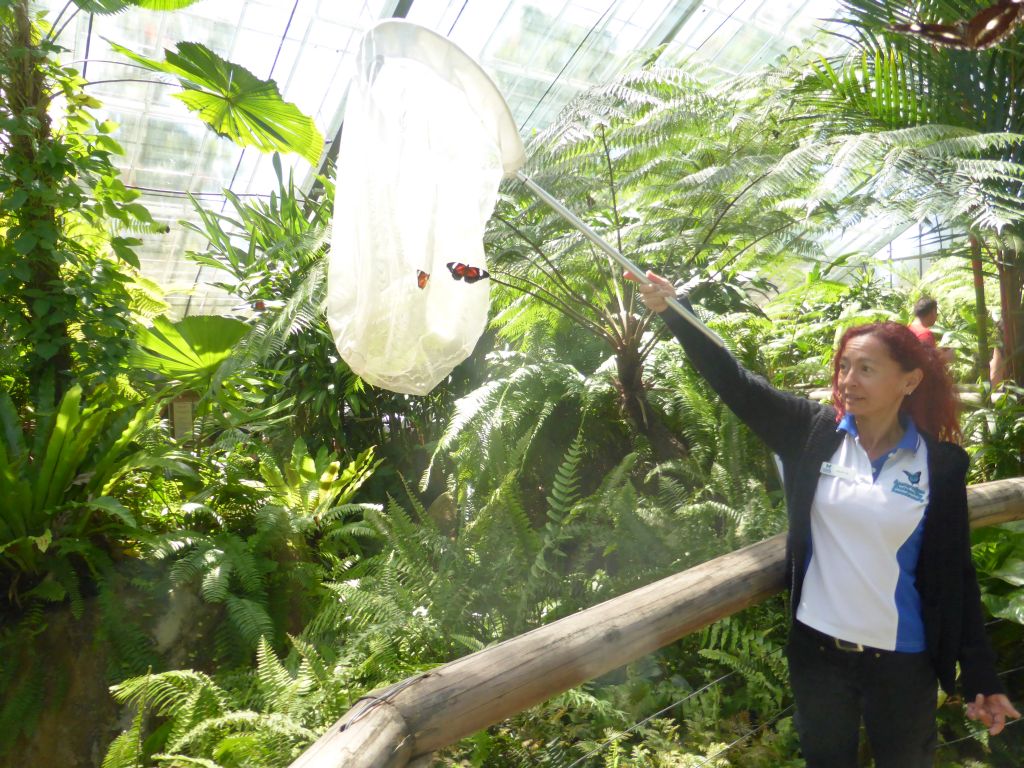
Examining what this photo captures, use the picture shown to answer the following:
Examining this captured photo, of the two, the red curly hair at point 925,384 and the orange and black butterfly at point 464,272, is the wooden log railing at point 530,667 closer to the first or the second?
the red curly hair at point 925,384

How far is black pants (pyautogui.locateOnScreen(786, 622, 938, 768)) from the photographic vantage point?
63.9 inches

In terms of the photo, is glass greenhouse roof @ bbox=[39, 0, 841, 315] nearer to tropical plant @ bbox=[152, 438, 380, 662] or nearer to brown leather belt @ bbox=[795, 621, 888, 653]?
tropical plant @ bbox=[152, 438, 380, 662]

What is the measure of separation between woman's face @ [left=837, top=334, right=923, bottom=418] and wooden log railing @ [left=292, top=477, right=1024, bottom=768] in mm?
492

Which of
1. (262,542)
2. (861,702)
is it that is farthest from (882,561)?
(262,542)

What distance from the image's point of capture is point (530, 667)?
4.67ft

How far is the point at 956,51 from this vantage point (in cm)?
363

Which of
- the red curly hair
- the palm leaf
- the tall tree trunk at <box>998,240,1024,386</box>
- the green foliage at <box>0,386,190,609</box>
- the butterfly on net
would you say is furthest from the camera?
the palm leaf

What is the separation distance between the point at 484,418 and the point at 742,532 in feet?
5.01

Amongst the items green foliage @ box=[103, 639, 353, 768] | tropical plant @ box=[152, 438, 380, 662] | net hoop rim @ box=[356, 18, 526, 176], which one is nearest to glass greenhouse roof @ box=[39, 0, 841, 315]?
tropical plant @ box=[152, 438, 380, 662]

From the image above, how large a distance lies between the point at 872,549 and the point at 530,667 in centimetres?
78

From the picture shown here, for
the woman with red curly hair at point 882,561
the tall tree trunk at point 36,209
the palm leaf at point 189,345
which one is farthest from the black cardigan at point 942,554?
the tall tree trunk at point 36,209

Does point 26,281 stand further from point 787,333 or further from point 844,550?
point 787,333

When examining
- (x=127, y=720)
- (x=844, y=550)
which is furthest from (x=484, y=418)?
(x=844, y=550)

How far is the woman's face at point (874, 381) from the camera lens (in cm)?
170
